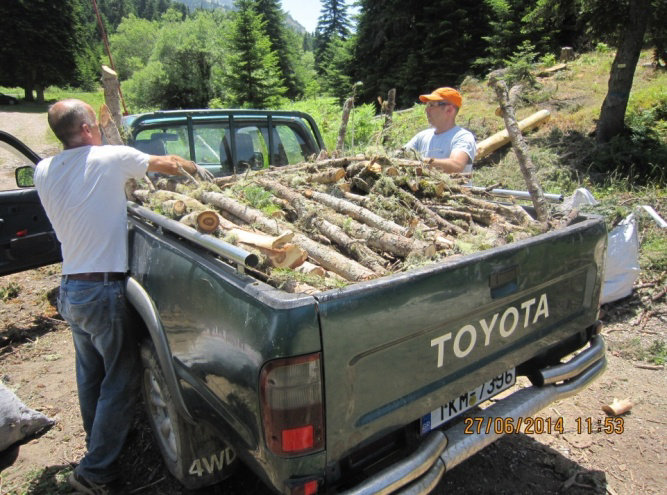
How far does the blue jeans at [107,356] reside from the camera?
8.43ft

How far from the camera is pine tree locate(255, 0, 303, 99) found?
3631cm

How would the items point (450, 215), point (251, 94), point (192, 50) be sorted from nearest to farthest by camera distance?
1. point (450, 215)
2. point (251, 94)
3. point (192, 50)

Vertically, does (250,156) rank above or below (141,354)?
above

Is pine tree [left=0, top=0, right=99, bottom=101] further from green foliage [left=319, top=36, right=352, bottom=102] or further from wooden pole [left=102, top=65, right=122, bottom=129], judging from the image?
wooden pole [left=102, top=65, right=122, bottom=129]

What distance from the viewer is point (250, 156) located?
4469 mm

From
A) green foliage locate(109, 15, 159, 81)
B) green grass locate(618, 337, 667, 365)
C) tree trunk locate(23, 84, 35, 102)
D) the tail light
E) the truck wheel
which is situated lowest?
green grass locate(618, 337, 667, 365)

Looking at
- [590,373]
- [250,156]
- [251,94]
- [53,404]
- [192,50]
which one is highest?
[192,50]

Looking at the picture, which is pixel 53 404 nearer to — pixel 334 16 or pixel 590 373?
pixel 590 373

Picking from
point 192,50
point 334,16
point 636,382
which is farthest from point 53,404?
point 334,16

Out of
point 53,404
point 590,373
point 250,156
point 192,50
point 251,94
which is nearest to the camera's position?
point 590,373

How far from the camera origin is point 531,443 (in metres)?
3.03

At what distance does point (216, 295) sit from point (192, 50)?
36.9m

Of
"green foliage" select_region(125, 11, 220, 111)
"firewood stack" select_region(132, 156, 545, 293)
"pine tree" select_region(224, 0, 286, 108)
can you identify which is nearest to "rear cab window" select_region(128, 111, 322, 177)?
"firewood stack" select_region(132, 156, 545, 293)

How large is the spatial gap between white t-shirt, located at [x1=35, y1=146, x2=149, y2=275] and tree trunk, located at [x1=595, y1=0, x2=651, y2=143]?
9126 mm
